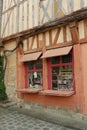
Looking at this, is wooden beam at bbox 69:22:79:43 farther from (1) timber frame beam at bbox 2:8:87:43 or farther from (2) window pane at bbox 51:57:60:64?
(2) window pane at bbox 51:57:60:64

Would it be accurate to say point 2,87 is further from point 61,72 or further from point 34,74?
point 61,72

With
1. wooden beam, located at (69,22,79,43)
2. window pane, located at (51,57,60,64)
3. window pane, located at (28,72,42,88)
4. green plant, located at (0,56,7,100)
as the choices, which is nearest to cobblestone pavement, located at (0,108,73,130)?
window pane, located at (28,72,42,88)

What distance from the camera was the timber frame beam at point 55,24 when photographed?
535 centimetres

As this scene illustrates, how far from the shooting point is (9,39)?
322 inches

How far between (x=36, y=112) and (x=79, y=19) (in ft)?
11.2

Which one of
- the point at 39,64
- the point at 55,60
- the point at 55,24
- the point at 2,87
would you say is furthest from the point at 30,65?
the point at 55,24

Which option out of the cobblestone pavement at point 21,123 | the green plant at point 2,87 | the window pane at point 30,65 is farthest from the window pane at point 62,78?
the green plant at point 2,87

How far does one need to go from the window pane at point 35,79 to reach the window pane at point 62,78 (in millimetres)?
741

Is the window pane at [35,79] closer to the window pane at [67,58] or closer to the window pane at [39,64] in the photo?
the window pane at [39,64]

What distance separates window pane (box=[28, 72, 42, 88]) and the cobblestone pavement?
1.22 m

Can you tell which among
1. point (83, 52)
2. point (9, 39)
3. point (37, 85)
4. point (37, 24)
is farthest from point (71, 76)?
point (9, 39)

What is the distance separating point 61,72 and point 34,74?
54.2 inches

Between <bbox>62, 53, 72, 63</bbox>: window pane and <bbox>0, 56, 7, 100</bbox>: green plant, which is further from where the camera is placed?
<bbox>0, 56, 7, 100</bbox>: green plant

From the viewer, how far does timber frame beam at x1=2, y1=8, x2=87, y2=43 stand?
17.5 ft
